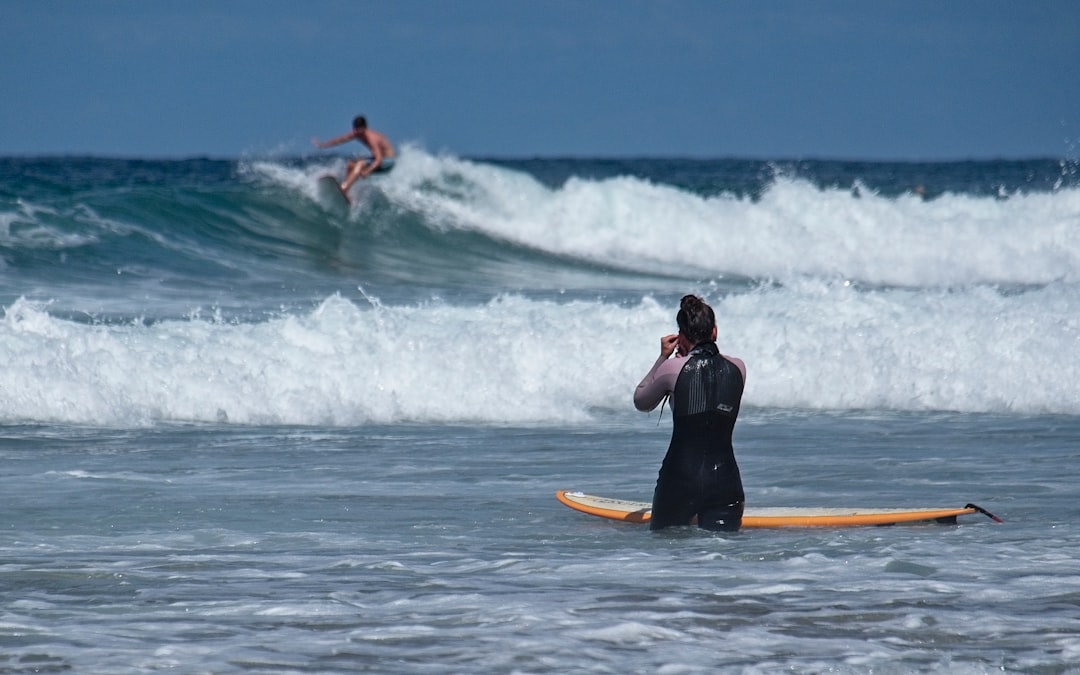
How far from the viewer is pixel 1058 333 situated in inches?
483

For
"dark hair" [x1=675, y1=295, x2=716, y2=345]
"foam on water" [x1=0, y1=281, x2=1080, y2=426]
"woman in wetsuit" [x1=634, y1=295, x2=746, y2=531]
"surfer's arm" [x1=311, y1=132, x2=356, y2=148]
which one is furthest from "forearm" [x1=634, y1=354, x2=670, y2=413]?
"surfer's arm" [x1=311, y1=132, x2=356, y2=148]

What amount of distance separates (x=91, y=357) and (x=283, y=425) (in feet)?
5.81

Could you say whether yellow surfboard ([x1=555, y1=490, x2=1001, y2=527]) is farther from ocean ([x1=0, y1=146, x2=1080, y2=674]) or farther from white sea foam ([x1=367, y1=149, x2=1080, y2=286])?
white sea foam ([x1=367, y1=149, x2=1080, y2=286])

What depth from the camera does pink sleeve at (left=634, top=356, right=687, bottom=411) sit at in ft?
20.6

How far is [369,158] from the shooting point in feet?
75.0

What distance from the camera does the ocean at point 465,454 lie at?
4.87m

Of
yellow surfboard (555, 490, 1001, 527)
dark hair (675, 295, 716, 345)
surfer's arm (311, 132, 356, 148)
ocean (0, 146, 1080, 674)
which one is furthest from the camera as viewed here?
surfer's arm (311, 132, 356, 148)

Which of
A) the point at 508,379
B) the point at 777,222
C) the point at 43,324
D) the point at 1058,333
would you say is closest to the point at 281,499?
the point at 508,379

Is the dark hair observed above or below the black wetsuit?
above

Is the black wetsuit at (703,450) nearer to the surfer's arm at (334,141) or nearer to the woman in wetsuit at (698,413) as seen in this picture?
the woman in wetsuit at (698,413)

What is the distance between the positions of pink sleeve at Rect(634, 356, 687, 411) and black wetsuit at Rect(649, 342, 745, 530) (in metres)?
0.03

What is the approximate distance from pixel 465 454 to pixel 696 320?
3.06m

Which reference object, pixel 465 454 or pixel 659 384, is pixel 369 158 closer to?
pixel 465 454

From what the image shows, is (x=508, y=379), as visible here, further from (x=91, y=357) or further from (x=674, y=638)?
(x=674, y=638)
